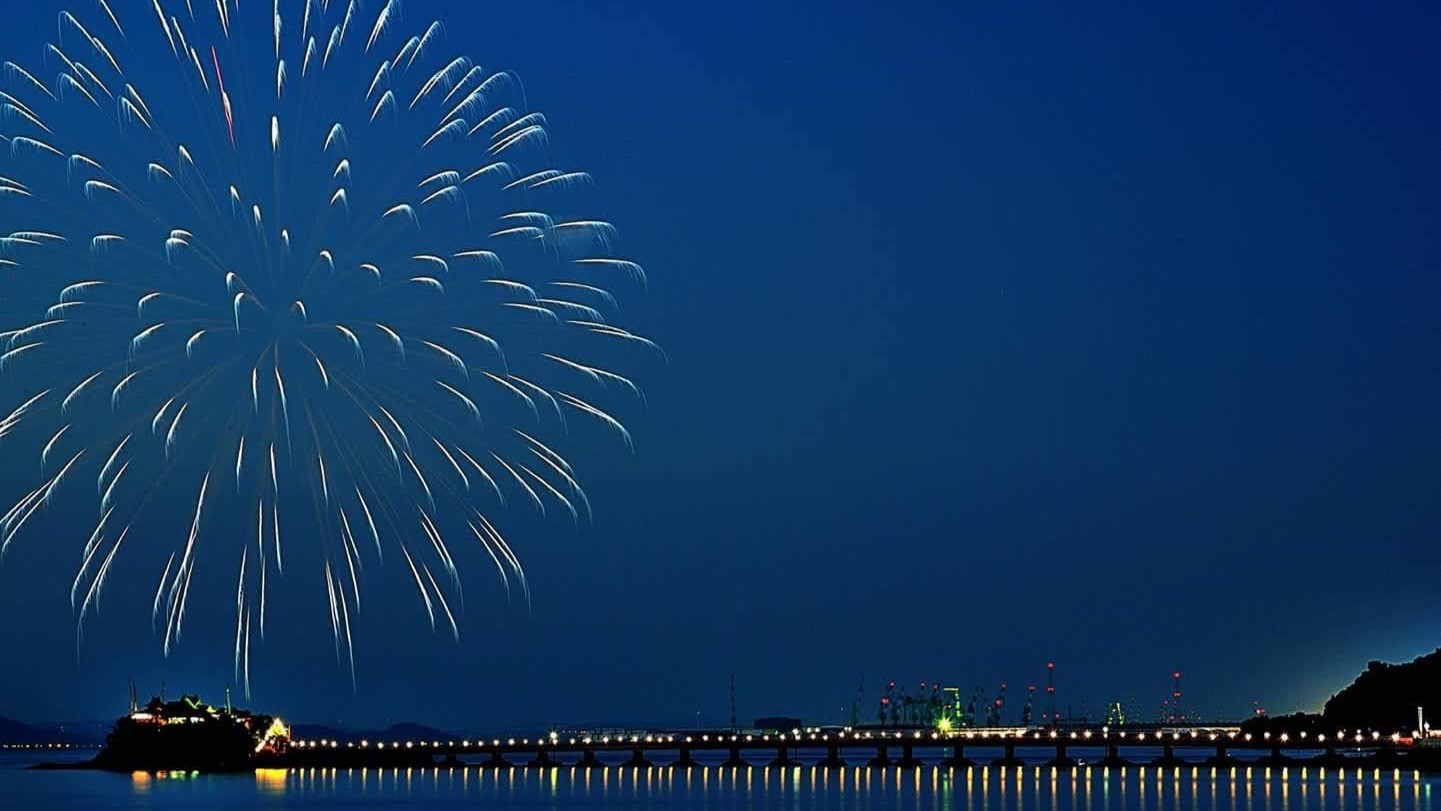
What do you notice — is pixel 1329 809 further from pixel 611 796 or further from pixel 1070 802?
pixel 611 796

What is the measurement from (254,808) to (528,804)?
2705cm

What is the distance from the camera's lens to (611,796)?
638ft

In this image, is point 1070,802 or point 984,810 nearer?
point 984,810

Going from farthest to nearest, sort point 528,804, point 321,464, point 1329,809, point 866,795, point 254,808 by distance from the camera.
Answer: point 866,795
point 528,804
point 254,808
point 1329,809
point 321,464

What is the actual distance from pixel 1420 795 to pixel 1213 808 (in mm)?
23342

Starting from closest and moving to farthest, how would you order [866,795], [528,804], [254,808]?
[254,808], [528,804], [866,795]

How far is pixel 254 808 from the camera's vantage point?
533ft

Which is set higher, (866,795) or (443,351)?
(443,351)

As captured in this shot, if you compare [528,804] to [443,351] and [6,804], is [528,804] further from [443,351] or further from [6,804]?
[443,351]

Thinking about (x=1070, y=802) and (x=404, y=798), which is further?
(x=404, y=798)

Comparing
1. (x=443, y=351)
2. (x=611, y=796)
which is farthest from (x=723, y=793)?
(x=443, y=351)

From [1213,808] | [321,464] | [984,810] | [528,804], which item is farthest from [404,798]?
[321,464]

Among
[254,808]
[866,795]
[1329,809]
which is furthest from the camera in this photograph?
[866,795]

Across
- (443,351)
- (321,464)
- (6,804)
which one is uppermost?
(443,351)
